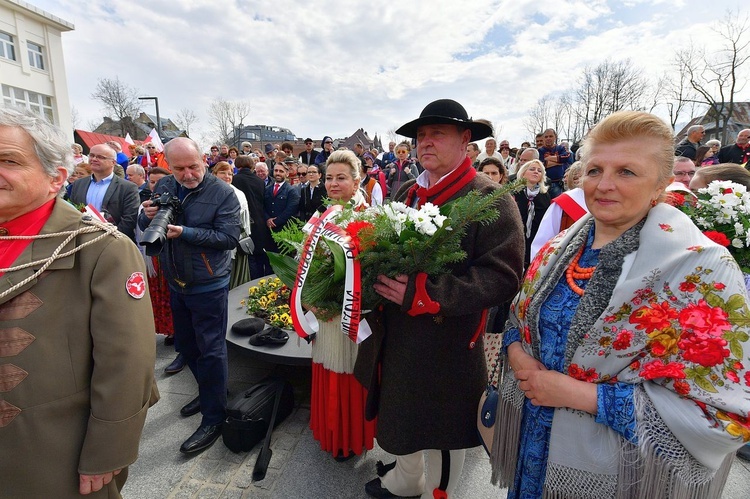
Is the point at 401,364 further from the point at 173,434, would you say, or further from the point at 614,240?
the point at 173,434

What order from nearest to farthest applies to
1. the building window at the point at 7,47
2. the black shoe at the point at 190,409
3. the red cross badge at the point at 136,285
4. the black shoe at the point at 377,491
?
the red cross badge at the point at 136,285 < the black shoe at the point at 377,491 < the black shoe at the point at 190,409 < the building window at the point at 7,47

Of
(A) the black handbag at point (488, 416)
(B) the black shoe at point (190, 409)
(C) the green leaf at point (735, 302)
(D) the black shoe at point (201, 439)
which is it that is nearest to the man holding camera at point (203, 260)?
(D) the black shoe at point (201, 439)

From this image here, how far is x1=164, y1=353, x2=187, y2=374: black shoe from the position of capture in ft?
13.6

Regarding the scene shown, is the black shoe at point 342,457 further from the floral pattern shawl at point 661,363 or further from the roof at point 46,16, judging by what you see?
the roof at point 46,16

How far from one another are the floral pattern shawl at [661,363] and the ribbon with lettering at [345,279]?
0.84 m

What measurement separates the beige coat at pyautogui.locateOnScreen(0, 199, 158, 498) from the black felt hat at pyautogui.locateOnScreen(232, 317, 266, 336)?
7.59 ft

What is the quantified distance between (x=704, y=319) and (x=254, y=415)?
2.90 metres

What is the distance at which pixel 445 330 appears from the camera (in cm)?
195

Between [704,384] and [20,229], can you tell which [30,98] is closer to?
[20,229]

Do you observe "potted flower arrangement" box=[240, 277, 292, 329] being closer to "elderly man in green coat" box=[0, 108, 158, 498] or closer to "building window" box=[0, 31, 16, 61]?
"elderly man in green coat" box=[0, 108, 158, 498]

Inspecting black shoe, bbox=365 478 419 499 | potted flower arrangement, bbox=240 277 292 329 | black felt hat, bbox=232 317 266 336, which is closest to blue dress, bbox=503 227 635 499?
black shoe, bbox=365 478 419 499

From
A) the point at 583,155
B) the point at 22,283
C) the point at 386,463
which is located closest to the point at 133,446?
the point at 22,283

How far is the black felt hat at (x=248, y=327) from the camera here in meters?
3.89

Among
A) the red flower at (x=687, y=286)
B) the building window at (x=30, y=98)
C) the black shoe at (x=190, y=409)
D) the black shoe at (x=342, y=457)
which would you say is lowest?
the black shoe at (x=190, y=409)
